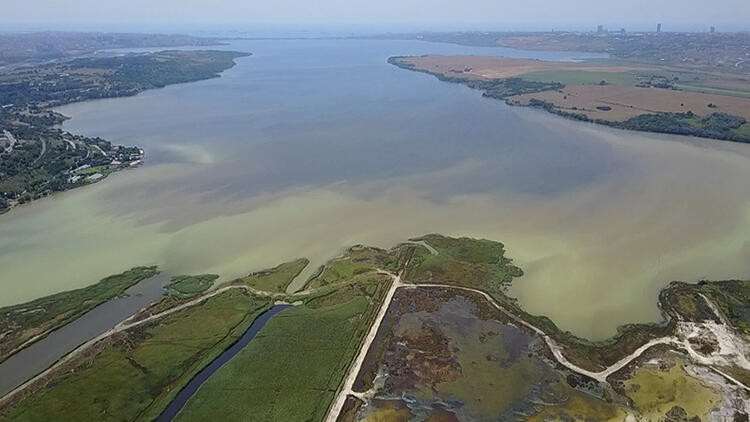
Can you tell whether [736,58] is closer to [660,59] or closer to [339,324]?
[660,59]

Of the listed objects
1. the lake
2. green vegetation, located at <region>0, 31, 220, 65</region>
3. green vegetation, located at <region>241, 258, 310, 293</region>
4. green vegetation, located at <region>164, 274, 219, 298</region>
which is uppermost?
green vegetation, located at <region>0, 31, 220, 65</region>

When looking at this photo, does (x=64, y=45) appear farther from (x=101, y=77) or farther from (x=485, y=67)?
(x=485, y=67)

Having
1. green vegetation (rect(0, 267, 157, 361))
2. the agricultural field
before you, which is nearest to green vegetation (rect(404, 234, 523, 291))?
Answer: green vegetation (rect(0, 267, 157, 361))

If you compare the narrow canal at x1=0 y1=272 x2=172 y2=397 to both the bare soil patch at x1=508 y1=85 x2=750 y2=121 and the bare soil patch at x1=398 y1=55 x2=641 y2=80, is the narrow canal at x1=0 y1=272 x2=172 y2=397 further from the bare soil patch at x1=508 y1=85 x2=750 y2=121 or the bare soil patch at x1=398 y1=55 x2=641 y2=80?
the bare soil patch at x1=398 y1=55 x2=641 y2=80

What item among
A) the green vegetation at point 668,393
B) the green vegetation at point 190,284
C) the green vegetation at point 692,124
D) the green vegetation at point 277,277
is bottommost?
the green vegetation at point 668,393

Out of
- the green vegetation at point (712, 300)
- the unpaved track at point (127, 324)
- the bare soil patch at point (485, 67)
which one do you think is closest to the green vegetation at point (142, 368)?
the unpaved track at point (127, 324)

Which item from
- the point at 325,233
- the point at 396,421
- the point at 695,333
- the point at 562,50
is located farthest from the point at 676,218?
the point at 562,50

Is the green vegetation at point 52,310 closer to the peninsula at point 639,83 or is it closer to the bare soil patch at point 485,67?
the peninsula at point 639,83
